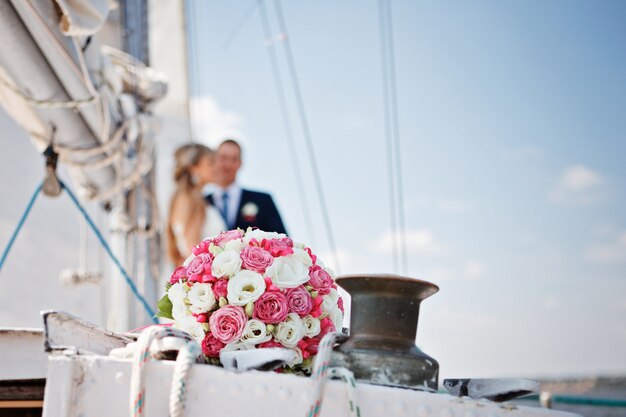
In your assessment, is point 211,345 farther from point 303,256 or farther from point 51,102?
point 51,102

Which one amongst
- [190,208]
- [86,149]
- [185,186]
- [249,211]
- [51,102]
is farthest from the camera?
[185,186]

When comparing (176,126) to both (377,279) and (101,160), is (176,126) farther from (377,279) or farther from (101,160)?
(377,279)

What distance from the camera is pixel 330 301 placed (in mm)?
1598

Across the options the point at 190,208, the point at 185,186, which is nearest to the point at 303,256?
the point at 190,208

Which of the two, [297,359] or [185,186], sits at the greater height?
[185,186]

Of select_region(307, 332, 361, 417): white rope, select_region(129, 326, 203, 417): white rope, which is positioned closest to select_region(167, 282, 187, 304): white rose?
select_region(129, 326, 203, 417): white rope

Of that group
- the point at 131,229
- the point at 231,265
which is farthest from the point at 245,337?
the point at 131,229

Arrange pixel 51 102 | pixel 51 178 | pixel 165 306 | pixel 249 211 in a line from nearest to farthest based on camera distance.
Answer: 1. pixel 165 306
2. pixel 51 102
3. pixel 51 178
4. pixel 249 211

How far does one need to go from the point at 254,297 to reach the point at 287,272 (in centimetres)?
10

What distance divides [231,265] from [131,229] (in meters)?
4.57

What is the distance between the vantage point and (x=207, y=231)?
5.63 m

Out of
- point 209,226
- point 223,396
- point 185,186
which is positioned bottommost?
point 223,396

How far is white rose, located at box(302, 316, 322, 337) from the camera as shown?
1506 millimetres

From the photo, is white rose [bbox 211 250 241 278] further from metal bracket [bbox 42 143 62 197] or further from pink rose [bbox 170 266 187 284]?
metal bracket [bbox 42 143 62 197]
